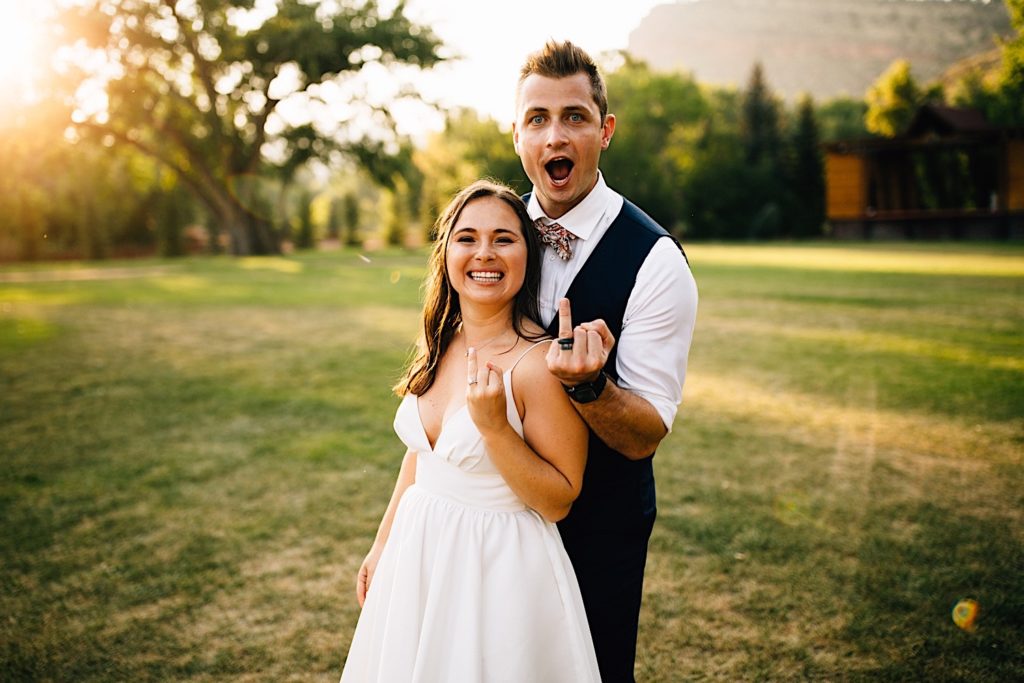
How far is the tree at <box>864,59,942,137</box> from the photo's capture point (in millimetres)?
42469

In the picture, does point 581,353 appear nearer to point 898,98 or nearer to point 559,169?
point 559,169

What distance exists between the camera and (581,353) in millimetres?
1801

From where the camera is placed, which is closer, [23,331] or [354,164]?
[23,331]

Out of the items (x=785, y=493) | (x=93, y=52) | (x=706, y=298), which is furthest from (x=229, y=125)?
(x=785, y=493)

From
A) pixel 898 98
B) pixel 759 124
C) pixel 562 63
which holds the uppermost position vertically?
pixel 759 124

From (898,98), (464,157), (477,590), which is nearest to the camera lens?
(477,590)

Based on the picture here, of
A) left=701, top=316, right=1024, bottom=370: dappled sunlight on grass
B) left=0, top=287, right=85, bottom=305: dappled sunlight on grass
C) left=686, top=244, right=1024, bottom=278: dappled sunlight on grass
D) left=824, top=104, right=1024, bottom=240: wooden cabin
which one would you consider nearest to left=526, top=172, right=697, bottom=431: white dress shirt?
left=701, top=316, right=1024, bottom=370: dappled sunlight on grass

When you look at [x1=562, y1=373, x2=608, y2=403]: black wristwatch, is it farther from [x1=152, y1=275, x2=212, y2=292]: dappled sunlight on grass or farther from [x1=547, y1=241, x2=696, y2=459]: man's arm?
[x1=152, y1=275, x2=212, y2=292]: dappled sunlight on grass

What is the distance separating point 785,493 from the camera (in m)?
5.38

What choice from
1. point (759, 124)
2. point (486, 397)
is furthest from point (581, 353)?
point (759, 124)

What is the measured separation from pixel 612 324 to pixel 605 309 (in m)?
0.05

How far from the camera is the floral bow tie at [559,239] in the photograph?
2.29 meters

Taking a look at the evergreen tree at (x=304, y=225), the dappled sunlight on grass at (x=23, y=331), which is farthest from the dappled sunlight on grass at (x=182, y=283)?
the evergreen tree at (x=304, y=225)

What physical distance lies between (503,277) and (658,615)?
2499 mm
